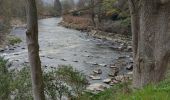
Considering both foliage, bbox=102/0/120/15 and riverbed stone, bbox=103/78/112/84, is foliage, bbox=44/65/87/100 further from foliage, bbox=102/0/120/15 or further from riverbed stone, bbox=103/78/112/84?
foliage, bbox=102/0/120/15

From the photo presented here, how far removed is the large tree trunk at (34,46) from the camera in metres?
7.05

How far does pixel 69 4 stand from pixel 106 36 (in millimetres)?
34222

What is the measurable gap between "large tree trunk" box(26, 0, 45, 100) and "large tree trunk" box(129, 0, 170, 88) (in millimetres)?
2283

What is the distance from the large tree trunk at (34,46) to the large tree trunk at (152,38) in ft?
7.49

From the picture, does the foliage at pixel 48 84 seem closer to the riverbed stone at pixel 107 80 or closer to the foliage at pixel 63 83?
the foliage at pixel 63 83

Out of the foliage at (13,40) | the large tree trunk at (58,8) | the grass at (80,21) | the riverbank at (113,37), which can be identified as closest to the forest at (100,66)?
the riverbank at (113,37)

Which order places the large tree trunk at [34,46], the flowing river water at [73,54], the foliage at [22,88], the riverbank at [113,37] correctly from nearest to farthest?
the large tree trunk at [34,46], the foliage at [22,88], the flowing river water at [73,54], the riverbank at [113,37]

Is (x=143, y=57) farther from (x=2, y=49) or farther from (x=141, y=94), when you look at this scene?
(x=2, y=49)

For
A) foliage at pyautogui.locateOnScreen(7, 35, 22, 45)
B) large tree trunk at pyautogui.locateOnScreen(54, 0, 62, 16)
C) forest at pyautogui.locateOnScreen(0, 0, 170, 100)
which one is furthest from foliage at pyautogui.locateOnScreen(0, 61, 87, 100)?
large tree trunk at pyautogui.locateOnScreen(54, 0, 62, 16)

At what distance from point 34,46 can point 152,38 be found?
2662mm

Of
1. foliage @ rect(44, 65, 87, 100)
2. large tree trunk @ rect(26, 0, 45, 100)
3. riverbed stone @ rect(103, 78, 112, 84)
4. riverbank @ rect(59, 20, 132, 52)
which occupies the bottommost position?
riverbed stone @ rect(103, 78, 112, 84)

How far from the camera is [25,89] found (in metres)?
9.48

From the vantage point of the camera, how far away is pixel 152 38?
7395 millimetres

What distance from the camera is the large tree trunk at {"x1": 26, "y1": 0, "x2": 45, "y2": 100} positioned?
7.05 meters
